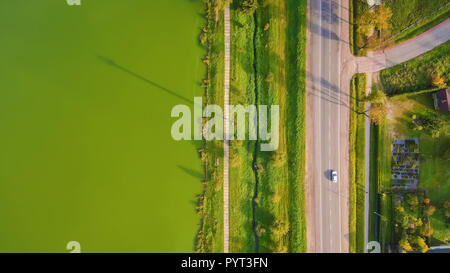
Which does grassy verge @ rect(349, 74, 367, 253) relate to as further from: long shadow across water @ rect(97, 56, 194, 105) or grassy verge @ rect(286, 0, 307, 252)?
long shadow across water @ rect(97, 56, 194, 105)

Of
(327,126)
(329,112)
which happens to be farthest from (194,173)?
(329,112)

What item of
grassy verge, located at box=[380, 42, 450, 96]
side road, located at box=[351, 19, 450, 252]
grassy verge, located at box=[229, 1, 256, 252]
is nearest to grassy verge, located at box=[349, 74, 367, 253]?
side road, located at box=[351, 19, 450, 252]

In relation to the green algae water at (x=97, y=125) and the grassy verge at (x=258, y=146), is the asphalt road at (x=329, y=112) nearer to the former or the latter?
the grassy verge at (x=258, y=146)

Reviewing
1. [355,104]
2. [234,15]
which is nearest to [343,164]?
[355,104]

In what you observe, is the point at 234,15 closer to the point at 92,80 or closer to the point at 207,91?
the point at 207,91

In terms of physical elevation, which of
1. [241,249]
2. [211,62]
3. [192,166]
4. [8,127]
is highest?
[211,62]

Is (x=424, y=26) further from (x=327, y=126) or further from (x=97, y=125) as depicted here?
(x=97, y=125)

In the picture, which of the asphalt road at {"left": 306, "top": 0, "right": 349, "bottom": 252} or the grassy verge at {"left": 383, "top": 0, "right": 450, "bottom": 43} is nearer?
the grassy verge at {"left": 383, "top": 0, "right": 450, "bottom": 43}
